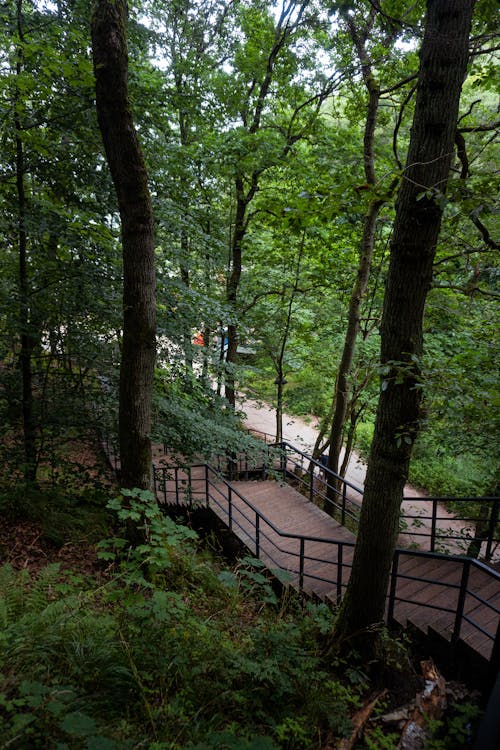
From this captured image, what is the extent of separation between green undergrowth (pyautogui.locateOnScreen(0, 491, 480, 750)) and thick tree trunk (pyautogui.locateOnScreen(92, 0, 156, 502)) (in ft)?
3.38

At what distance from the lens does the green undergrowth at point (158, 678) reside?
2.05 metres

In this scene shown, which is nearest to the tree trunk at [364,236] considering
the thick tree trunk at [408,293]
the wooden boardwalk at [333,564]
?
the wooden boardwalk at [333,564]

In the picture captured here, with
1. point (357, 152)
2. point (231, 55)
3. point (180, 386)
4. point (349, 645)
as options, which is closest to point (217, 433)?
point (180, 386)

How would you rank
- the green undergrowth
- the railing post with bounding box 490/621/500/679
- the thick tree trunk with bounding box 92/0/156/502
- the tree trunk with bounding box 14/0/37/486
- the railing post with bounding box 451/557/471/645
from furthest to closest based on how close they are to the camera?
the tree trunk with bounding box 14/0/37/486 < the thick tree trunk with bounding box 92/0/156/502 < the railing post with bounding box 451/557/471/645 < the railing post with bounding box 490/621/500/679 < the green undergrowth

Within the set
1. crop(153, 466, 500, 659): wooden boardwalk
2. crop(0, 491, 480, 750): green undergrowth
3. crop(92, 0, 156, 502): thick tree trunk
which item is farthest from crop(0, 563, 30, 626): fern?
crop(153, 466, 500, 659): wooden boardwalk

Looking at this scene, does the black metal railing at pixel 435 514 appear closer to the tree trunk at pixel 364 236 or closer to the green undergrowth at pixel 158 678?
the tree trunk at pixel 364 236

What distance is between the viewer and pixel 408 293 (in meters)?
2.86

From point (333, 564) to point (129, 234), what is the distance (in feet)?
16.2

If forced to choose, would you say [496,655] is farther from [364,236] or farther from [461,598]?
[364,236]

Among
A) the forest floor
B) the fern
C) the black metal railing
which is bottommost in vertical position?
the forest floor

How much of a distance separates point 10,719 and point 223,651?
1531 mm

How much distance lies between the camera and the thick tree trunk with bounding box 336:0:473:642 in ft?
8.32

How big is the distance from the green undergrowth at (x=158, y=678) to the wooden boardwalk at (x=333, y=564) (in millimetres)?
1004

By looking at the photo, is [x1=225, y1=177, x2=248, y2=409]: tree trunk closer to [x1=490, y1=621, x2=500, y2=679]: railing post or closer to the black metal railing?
the black metal railing
